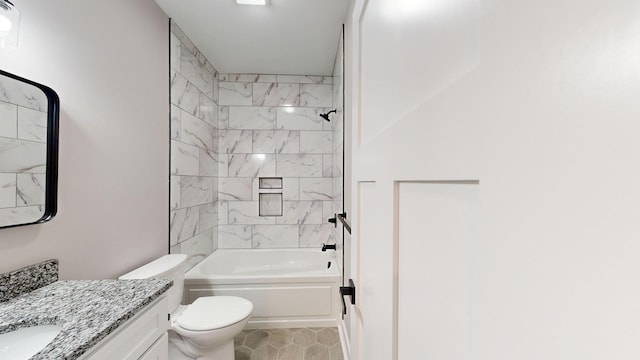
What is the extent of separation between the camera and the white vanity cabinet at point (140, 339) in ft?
2.72

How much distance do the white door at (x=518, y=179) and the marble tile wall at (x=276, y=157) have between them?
8.84 ft

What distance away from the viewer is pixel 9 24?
0.93m

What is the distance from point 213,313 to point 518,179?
Result: 1.94 m

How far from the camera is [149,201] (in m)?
1.83

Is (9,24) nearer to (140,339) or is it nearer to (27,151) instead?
(27,151)

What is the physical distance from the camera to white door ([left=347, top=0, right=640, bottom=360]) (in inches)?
5.3

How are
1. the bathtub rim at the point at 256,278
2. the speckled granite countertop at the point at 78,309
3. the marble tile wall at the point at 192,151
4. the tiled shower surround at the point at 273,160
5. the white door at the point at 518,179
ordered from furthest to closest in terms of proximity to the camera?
the tiled shower surround at the point at 273,160 < the bathtub rim at the point at 256,278 < the marble tile wall at the point at 192,151 < the speckled granite countertop at the point at 78,309 < the white door at the point at 518,179

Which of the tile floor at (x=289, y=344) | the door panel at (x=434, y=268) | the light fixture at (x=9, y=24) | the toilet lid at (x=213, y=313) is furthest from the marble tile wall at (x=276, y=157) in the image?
the door panel at (x=434, y=268)

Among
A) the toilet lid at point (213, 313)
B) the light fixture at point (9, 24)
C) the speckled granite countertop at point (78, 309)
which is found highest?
the light fixture at point (9, 24)

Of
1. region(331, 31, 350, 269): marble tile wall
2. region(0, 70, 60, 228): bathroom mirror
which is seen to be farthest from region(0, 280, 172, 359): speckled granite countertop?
region(331, 31, 350, 269): marble tile wall

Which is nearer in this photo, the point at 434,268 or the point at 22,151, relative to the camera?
the point at 434,268

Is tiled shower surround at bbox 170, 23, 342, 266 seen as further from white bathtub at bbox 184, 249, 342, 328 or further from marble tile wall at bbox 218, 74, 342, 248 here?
white bathtub at bbox 184, 249, 342, 328

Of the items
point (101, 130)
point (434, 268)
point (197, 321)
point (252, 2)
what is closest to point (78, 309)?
point (197, 321)

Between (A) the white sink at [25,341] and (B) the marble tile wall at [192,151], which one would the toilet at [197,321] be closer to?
(B) the marble tile wall at [192,151]
